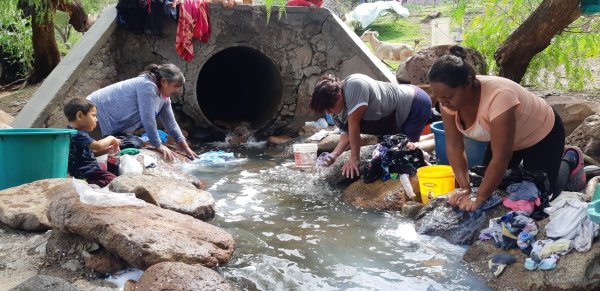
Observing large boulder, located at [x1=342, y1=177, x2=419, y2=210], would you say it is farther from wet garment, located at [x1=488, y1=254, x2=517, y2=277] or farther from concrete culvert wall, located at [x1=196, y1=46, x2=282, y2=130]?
concrete culvert wall, located at [x1=196, y1=46, x2=282, y2=130]

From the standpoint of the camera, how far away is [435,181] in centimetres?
453

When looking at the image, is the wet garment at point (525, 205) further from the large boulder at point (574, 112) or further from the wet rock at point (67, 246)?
the large boulder at point (574, 112)

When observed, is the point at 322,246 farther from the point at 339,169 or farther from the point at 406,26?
the point at 406,26

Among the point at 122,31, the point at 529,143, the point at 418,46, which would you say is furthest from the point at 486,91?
the point at 418,46

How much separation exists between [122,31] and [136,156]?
287cm

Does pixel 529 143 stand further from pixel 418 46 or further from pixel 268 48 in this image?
pixel 418 46

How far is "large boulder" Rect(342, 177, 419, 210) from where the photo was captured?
4848 millimetres

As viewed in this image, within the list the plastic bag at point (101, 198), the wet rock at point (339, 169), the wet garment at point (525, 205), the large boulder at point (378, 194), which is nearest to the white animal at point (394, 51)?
the wet rock at point (339, 169)

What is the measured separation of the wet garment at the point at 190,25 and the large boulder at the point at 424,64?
2976 mm

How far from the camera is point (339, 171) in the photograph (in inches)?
219

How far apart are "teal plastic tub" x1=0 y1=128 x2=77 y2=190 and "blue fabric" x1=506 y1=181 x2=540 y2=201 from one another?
3.48 meters

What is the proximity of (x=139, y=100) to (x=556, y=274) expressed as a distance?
453cm

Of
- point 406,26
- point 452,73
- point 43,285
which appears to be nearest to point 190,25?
point 452,73

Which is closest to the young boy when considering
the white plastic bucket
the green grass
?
the white plastic bucket
